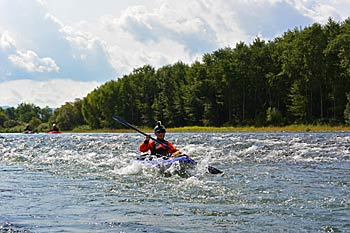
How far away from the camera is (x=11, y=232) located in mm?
8273

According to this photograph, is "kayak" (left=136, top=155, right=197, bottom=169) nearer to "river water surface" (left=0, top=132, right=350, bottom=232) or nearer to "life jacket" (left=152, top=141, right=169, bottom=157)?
"river water surface" (left=0, top=132, right=350, bottom=232)

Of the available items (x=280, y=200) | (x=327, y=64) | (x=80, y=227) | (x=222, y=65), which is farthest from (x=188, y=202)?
(x=222, y=65)

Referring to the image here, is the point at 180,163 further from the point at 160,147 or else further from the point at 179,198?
the point at 179,198

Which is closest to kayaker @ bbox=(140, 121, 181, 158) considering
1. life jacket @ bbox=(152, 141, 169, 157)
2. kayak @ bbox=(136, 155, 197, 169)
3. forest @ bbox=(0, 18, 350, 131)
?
life jacket @ bbox=(152, 141, 169, 157)

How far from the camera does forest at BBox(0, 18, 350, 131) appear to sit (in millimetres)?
61344

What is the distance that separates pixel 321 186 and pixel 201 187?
3.05 meters

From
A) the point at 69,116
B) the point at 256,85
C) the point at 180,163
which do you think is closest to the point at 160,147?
the point at 180,163

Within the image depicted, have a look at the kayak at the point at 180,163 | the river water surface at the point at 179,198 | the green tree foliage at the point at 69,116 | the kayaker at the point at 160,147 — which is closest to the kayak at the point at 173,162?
the kayak at the point at 180,163

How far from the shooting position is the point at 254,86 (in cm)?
7506

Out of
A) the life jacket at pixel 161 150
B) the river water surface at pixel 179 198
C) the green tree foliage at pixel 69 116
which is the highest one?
the green tree foliage at pixel 69 116

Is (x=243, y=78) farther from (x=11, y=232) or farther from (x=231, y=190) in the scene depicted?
(x=11, y=232)

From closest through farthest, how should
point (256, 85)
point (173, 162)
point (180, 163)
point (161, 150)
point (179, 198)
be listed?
point (179, 198)
point (180, 163)
point (173, 162)
point (161, 150)
point (256, 85)

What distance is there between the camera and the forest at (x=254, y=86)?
61.3m

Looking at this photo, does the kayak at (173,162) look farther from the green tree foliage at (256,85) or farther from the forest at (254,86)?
the green tree foliage at (256,85)
